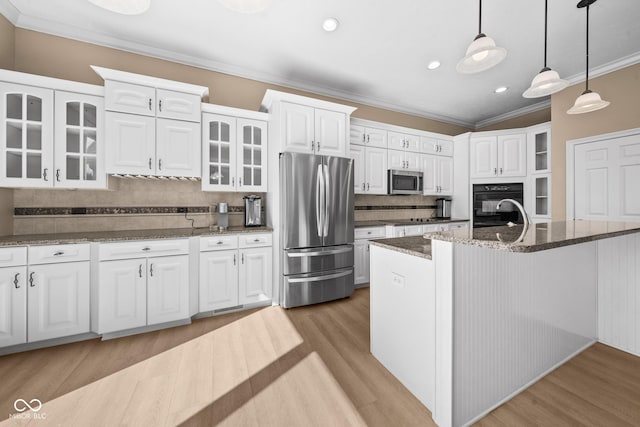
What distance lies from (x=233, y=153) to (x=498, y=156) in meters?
4.40

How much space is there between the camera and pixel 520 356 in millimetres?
1605

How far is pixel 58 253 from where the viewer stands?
82.0 inches

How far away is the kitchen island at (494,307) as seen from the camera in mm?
1295

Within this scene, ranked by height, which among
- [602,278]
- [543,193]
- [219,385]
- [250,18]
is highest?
[250,18]

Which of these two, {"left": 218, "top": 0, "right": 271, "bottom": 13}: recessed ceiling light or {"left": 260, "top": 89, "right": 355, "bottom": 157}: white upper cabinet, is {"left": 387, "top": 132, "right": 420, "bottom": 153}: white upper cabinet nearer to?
{"left": 260, "top": 89, "right": 355, "bottom": 157}: white upper cabinet

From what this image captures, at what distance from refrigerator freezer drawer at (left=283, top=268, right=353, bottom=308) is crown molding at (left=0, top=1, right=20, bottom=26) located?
3615 mm

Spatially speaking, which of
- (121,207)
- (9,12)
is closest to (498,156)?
(121,207)


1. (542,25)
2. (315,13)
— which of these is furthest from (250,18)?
(542,25)

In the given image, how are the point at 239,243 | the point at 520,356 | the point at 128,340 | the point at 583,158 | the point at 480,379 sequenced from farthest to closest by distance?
the point at 583,158 → the point at 239,243 → the point at 128,340 → the point at 520,356 → the point at 480,379

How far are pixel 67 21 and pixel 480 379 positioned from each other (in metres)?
4.56

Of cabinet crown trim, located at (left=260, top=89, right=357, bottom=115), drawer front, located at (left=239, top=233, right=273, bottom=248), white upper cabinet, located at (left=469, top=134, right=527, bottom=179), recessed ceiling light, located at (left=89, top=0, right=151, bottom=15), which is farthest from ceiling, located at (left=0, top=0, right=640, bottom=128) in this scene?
drawer front, located at (left=239, top=233, right=273, bottom=248)

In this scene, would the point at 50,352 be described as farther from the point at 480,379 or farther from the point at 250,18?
the point at 250,18

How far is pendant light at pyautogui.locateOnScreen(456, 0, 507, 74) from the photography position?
148 centimetres

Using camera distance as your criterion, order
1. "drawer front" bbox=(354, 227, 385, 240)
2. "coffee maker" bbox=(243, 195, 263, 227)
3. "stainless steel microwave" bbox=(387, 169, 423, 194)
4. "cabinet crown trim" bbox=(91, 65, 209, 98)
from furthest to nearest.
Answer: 1. "stainless steel microwave" bbox=(387, 169, 423, 194)
2. "drawer front" bbox=(354, 227, 385, 240)
3. "coffee maker" bbox=(243, 195, 263, 227)
4. "cabinet crown trim" bbox=(91, 65, 209, 98)
